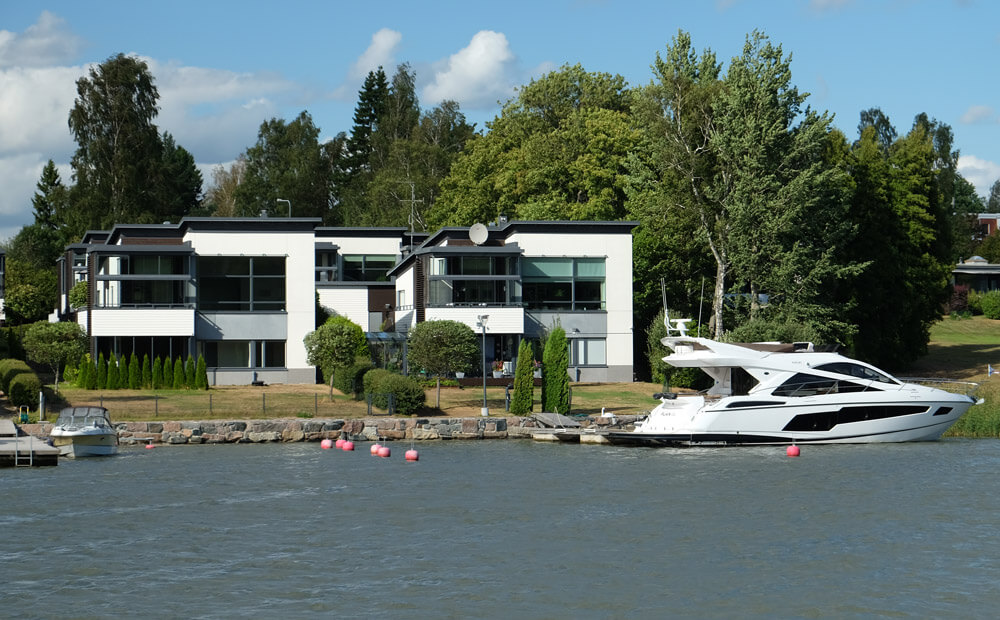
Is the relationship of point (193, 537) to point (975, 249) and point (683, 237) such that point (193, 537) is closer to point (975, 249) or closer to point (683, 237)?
point (683, 237)

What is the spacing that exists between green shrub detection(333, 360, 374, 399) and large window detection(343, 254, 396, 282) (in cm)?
2480

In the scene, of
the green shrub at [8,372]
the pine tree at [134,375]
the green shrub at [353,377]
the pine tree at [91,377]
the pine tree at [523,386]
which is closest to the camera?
the green shrub at [8,372]

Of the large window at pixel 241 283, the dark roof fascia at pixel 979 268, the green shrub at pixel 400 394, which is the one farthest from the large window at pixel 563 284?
the dark roof fascia at pixel 979 268

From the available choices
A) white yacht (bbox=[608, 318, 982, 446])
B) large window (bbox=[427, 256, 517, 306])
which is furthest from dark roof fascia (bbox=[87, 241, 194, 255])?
white yacht (bbox=[608, 318, 982, 446])

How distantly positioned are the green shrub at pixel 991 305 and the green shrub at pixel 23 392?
7832 cm

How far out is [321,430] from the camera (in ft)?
150

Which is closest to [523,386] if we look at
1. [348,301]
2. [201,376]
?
[201,376]

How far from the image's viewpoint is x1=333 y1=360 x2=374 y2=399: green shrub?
174ft

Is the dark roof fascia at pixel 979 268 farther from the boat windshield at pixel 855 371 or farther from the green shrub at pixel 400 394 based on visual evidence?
the green shrub at pixel 400 394

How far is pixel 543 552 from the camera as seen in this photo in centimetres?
2553

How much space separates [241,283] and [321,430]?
55.8 ft

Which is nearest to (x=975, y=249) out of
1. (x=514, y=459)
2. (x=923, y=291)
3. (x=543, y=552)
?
(x=923, y=291)

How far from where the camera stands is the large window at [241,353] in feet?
198

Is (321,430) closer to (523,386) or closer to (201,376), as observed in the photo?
(523,386)
